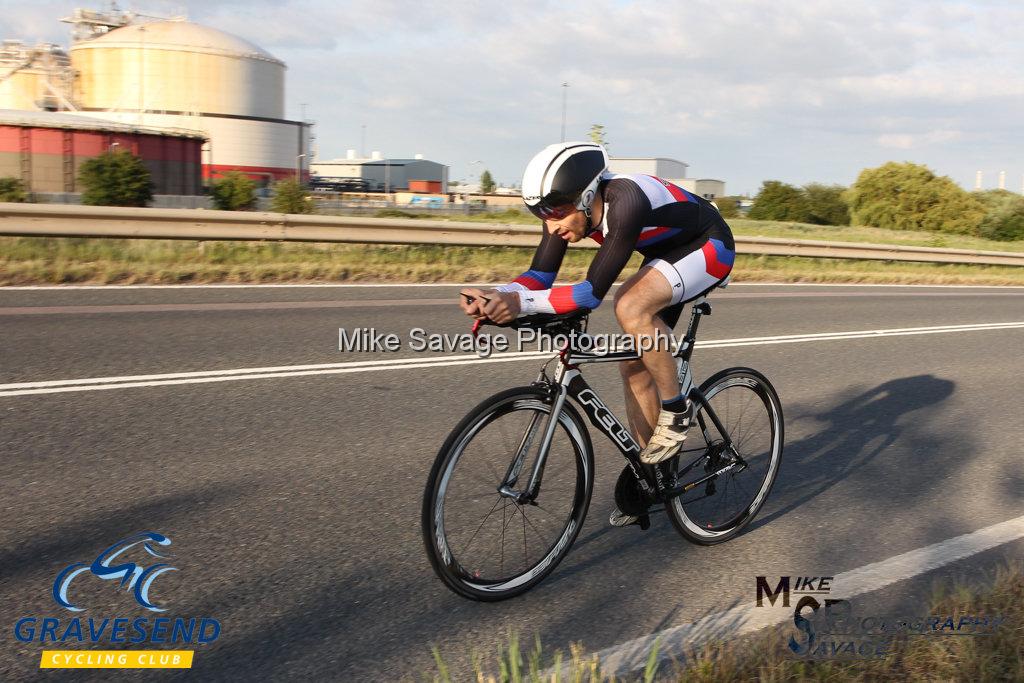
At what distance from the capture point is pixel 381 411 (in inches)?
239

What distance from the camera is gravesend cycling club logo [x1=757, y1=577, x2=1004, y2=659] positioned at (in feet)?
10.2

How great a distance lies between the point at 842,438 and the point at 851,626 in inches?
117

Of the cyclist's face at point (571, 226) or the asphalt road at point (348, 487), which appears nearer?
the asphalt road at point (348, 487)

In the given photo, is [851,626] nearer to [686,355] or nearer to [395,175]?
[686,355]

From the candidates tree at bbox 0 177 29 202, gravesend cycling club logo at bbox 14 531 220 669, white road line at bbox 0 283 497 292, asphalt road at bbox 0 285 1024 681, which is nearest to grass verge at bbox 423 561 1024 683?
asphalt road at bbox 0 285 1024 681

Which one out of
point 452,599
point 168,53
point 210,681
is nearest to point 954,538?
point 452,599

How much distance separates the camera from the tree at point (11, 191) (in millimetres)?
30666

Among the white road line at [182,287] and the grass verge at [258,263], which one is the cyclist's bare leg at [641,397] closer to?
the white road line at [182,287]

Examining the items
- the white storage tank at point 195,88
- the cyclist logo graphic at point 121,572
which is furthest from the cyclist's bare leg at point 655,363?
the white storage tank at point 195,88

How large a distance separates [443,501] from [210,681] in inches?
39.0

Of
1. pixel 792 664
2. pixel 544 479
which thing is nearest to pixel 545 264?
pixel 544 479

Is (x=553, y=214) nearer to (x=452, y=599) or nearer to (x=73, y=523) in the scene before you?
(x=452, y=599)

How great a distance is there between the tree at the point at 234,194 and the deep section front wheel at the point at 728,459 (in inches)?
1533

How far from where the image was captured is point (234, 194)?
4456 cm
